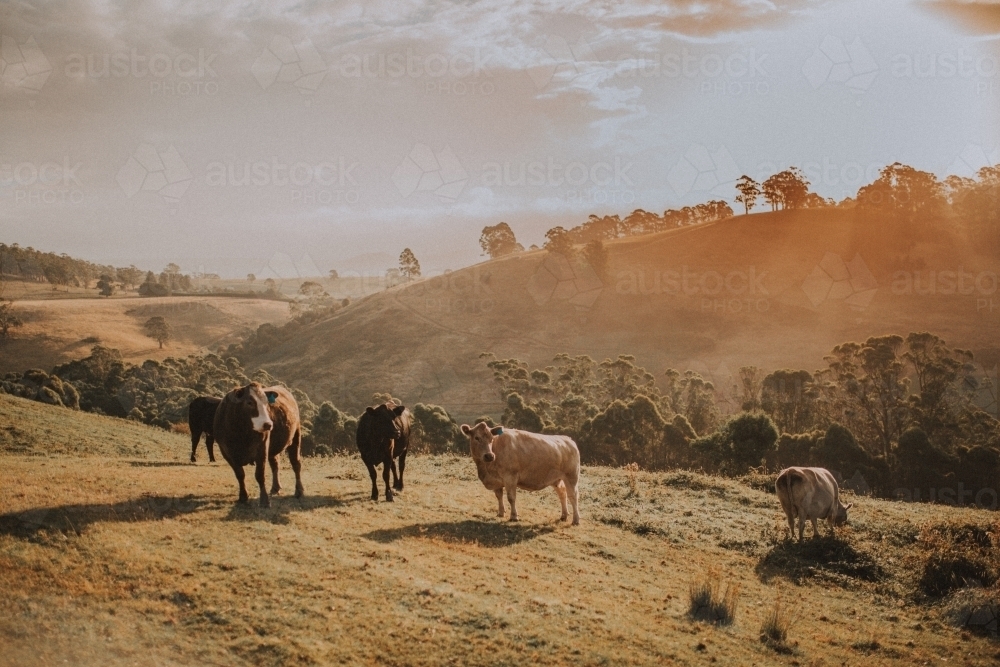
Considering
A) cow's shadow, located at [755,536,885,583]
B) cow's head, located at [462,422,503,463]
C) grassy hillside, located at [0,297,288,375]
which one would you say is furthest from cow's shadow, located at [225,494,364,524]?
grassy hillside, located at [0,297,288,375]

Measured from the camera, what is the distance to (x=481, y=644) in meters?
10.5

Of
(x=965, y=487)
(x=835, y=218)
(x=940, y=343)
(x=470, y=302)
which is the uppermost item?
(x=835, y=218)

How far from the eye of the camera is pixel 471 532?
1728cm

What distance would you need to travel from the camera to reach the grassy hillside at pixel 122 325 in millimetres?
104906

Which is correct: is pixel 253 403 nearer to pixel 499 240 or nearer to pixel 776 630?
pixel 776 630

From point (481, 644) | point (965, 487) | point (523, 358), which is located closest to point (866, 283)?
point (523, 358)

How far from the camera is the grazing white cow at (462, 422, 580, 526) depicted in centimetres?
1911

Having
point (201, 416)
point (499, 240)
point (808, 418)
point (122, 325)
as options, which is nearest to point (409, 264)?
point (499, 240)

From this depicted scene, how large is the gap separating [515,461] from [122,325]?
13098 cm

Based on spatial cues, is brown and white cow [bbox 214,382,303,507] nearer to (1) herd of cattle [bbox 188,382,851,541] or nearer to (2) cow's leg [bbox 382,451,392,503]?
(1) herd of cattle [bbox 188,382,851,541]

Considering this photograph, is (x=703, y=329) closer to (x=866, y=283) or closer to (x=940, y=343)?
(x=866, y=283)

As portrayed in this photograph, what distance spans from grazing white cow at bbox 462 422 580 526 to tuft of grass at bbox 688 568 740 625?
246 inches

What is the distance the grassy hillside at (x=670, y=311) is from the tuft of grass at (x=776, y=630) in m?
75.1

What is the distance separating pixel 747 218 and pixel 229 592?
521 ft
